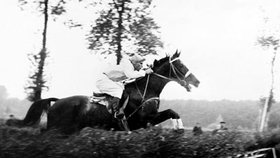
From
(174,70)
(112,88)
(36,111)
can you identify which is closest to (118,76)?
(112,88)

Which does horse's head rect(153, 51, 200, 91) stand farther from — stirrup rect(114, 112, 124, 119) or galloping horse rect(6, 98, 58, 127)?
galloping horse rect(6, 98, 58, 127)

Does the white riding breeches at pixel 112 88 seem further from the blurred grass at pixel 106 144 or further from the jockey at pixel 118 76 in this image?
the blurred grass at pixel 106 144

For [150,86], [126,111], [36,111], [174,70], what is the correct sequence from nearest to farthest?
[126,111], [150,86], [174,70], [36,111]

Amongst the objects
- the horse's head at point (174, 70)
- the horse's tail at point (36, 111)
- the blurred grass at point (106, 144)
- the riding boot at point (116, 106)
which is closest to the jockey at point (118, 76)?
the riding boot at point (116, 106)

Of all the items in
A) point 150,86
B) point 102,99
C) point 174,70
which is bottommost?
point 102,99

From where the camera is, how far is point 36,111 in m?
9.34

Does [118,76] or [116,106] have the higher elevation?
[118,76]

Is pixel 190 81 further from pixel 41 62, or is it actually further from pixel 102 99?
pixel 41 62

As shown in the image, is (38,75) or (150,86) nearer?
(150,86)

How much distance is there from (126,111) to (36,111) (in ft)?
5.96

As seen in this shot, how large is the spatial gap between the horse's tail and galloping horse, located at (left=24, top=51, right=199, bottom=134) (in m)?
0.48

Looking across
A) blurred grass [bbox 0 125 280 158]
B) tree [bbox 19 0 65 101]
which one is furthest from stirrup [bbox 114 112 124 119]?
tree [bbox 19 0 65 101]

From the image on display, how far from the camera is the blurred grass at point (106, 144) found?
572 cm

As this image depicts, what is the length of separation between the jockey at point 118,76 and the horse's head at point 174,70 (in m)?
0.29
